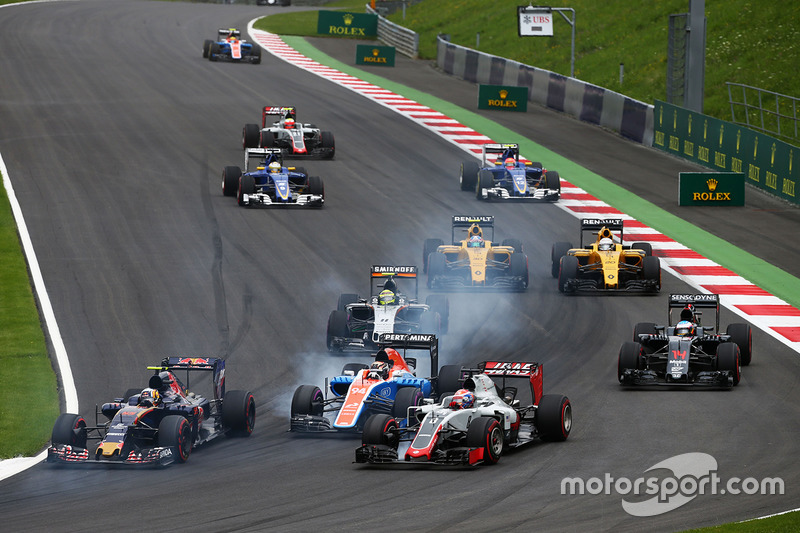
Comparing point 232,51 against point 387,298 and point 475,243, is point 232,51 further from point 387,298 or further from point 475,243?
point 387,298

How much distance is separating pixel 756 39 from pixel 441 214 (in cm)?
2258

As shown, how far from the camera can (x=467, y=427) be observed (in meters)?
17.8

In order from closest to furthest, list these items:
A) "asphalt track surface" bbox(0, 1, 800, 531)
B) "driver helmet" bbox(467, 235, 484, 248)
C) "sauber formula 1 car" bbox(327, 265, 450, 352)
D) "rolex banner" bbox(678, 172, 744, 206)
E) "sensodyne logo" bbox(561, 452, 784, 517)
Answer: "sensodyne logo" bbox(561, 452, 784, 517), "asphalt track surface" bbox(0, 1, 800, 531), "sauber formula 1 car" bbox(327, 265, 450, 352), "driver helmet" bbox(467, 235, 484, 248), "rolex banner" bbox(678, 172, 744, 206)

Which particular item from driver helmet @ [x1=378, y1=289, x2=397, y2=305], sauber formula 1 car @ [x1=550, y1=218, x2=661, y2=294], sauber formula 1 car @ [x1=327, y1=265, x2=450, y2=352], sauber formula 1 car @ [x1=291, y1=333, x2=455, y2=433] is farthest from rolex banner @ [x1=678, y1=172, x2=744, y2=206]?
sauber formula 1 car @ [x1=291, y1=333, x2=455, y2=433]

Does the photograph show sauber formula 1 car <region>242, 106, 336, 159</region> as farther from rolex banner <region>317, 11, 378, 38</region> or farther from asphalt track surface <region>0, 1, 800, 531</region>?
rolex banner <region>317, 11, 378, 38</region>

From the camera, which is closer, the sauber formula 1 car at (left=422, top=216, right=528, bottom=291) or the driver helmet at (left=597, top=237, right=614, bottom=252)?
the sauber formula 1 car at (left=422, top=216, right=528, bottom=291)

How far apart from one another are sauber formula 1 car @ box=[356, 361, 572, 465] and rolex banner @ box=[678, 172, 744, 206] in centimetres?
1998

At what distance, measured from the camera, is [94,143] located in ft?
139

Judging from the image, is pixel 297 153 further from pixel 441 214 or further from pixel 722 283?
pixel 722 283

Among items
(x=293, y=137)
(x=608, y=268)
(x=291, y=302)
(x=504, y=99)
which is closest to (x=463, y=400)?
(x=291, y=302)

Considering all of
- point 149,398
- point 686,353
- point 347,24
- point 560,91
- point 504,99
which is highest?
point 347,24

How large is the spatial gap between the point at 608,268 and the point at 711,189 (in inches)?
435

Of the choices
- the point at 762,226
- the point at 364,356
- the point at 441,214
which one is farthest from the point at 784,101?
the point at 364,356

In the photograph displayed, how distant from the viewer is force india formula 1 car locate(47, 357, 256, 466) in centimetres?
1767
